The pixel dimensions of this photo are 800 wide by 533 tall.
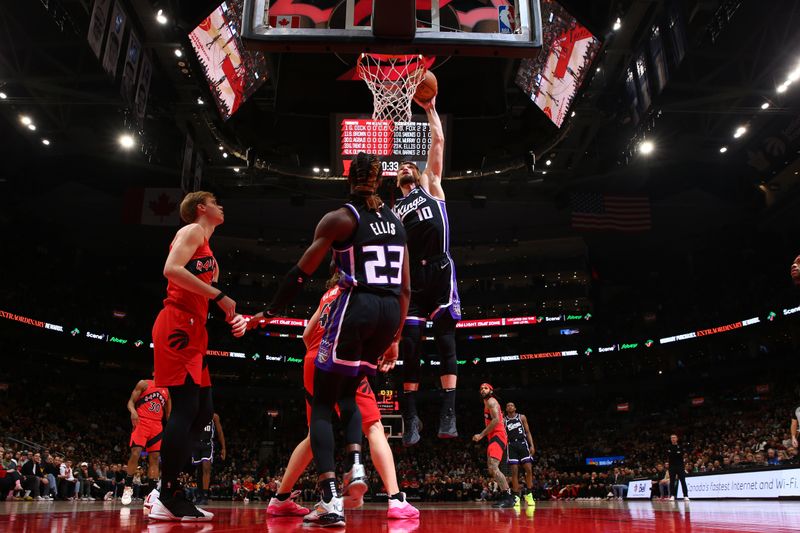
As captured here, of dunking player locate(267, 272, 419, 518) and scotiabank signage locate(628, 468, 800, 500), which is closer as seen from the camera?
dunking player locate(267, 272, 419, 518)

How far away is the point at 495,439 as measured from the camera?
35.4 ft

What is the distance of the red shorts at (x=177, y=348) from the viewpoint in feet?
14.6

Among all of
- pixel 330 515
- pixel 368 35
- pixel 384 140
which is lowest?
pixel 330 515

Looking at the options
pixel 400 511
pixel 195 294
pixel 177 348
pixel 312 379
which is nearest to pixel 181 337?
pixel 177 348

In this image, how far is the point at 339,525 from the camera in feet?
11.6

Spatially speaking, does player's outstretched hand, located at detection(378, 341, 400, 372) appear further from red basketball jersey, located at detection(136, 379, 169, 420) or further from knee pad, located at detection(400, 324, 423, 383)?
red basketball jersey, located at detection(136, 379, 169, 420)

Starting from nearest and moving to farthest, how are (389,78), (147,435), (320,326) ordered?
(320,326)
(147,435)
(389,78)

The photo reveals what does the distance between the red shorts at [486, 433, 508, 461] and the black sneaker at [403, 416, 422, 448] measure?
18.0 ft

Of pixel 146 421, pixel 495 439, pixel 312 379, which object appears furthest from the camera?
pixel 495 439

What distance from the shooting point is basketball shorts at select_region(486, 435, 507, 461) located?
10.6 m

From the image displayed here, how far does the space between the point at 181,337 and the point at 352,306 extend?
1460 mm

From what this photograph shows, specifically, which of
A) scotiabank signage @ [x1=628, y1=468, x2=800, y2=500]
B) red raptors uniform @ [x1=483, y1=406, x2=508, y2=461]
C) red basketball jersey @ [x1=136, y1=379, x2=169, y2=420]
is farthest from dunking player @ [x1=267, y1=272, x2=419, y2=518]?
scotiabank signage @ [x1=628, y1=468, x2=800, y2=500]

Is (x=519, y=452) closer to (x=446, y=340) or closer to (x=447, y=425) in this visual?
(x=446, y=340)

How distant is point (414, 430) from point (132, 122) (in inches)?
514
